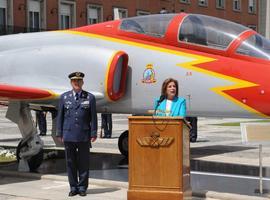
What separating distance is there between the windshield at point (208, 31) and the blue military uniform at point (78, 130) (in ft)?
7.86

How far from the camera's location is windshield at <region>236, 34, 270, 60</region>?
949cm

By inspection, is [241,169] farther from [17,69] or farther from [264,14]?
[264,14]

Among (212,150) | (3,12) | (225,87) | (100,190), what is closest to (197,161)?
(212,150)

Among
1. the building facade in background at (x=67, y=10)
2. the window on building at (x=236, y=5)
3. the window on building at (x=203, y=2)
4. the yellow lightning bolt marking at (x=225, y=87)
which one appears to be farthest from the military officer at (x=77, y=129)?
the window on building at (x=236, y=5)

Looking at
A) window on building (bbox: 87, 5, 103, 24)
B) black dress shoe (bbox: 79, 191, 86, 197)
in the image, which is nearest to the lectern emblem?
black dress shoe (bbox: 79, 191, 86, 197)

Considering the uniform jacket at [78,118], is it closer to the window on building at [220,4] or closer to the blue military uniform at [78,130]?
the blue military uniform at [78,130]

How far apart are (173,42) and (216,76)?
1.13 m

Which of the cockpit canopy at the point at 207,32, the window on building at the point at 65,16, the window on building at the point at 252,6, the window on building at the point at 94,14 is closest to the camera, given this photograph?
the cockpit canopy at the point at 207,32

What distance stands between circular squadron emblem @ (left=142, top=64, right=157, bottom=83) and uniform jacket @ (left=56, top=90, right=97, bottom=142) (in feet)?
6.00

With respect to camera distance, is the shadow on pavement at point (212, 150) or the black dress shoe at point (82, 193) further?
the shadow on pavement at point (212, 150)

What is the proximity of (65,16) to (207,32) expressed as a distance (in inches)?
1468

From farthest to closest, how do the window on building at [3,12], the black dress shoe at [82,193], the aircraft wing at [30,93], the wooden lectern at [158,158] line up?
the window on building at [3,12] → the aircraft wing at [30,93] → the black dress shoe at [82,193] → the wooden lectern at [158,158]

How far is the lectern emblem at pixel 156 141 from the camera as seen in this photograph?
773cm

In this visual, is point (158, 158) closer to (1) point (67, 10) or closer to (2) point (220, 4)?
(1) point (67, 10)
